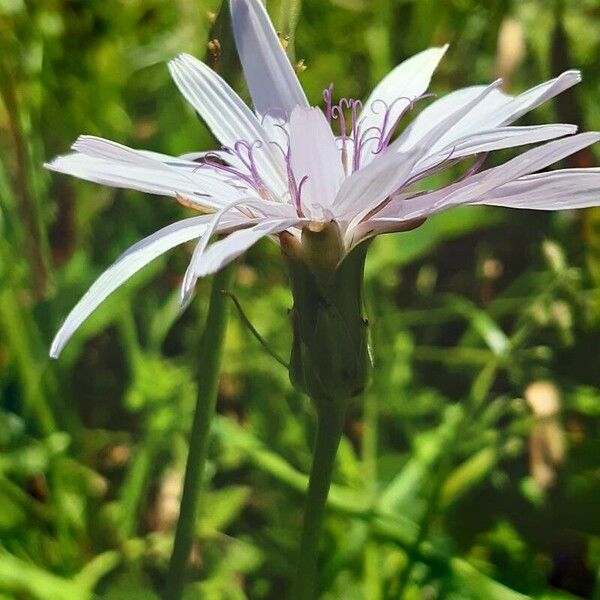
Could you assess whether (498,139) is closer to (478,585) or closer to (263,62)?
(263,62)

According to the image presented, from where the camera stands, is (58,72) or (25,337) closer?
(25,337)

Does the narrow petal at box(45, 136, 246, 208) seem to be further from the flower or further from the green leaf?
the green leaf

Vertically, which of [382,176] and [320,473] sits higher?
[382,176]

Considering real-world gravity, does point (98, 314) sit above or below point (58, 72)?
below

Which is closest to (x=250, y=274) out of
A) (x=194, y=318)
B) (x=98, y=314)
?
(x=194, y=318)

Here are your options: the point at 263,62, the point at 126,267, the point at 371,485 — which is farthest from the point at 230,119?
the point at 371,485

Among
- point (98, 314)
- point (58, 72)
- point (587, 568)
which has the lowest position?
point (587, 568)

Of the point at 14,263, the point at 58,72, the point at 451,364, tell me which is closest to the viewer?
the point at 14,263

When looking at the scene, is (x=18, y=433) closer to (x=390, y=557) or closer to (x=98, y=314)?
(x=98, y=314)
